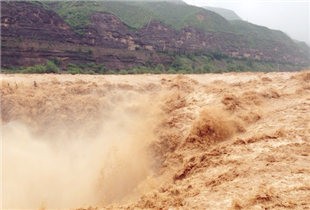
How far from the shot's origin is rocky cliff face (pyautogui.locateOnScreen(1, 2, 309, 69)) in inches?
2581

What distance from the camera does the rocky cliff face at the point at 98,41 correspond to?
65.6m

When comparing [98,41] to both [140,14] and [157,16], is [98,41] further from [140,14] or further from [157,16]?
[157,16]

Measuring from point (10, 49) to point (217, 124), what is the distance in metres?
56.4

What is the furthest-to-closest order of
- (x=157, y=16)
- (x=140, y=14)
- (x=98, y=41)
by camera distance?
(x=157, y=16) → (x=140, y=14) → (x=98, y=41)

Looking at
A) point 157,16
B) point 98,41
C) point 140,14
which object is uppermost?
point 140,14

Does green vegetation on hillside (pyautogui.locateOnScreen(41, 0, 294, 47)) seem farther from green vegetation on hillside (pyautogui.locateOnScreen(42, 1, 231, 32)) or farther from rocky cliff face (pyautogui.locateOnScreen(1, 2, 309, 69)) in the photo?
rocky cliff face (pyautogui.locateOnScreen(1, 2, 309, 69))

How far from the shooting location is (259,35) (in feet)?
383

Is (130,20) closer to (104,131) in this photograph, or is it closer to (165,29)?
(165,29)

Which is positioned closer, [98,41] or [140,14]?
[98,41]

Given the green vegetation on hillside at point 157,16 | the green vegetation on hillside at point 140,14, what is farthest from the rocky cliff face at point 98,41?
the green vegetation on hillside at point 157,16

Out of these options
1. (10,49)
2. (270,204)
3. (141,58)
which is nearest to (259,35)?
(141,58)

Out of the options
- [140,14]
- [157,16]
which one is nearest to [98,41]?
[140,14]

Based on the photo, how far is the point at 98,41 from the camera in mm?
77125

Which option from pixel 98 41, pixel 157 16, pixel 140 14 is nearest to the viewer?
pixel 98 41
